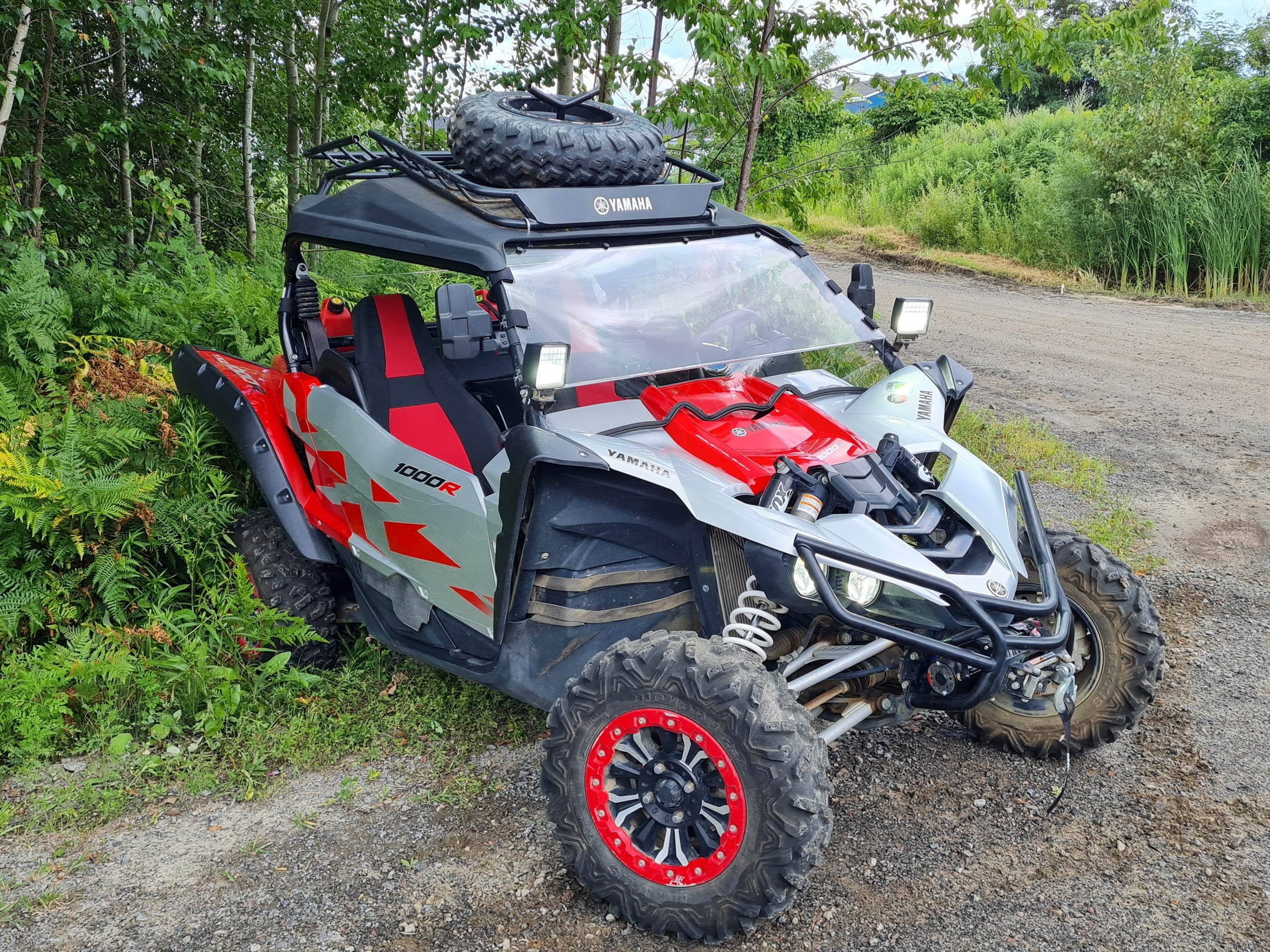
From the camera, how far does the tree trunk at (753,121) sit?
23.0 ft

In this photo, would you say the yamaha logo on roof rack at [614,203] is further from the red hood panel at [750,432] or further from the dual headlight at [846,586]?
the dual headlight at [846,586]

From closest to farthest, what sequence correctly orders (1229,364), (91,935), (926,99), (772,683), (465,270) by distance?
(772,683) → (91,935) → (465,270) → (926,99) → (1229,364)

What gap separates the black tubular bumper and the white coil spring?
26 cm

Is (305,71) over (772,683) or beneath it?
over

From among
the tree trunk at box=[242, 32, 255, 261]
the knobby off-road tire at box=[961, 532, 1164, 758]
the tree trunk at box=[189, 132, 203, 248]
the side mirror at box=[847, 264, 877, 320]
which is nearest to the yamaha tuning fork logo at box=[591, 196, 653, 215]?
the side mirror at box=[847, 264, 877, 320]

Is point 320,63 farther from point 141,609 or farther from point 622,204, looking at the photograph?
point 622,204

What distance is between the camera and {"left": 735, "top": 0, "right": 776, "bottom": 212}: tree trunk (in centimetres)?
702

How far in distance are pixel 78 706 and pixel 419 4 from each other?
6948mm

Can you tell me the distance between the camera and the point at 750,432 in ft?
11.4

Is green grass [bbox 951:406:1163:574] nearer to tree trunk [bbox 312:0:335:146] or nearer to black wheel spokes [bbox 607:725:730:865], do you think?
black wheel spokes [bbox 607:725:730:865]

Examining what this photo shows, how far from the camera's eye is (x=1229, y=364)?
1007cm

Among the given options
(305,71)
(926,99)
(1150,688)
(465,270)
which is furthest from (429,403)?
(305,71)

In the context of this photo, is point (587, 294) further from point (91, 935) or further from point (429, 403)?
point (91, 935)

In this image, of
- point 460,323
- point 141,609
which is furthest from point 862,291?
point 141,609
